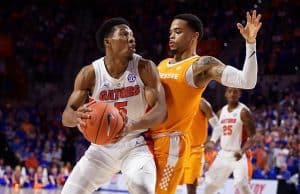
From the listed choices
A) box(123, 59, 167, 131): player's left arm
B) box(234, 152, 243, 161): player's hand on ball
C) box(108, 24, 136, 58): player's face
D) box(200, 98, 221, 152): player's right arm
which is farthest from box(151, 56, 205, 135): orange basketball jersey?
box(234, 152, 243, 161): player's hand on ball

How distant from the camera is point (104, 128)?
4016 mm

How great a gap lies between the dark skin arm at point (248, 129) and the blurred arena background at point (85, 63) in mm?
2526

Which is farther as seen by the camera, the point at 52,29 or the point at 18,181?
the point at 52,29

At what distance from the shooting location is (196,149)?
7.45m

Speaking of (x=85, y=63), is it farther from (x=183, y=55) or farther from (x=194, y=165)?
(x=183, y=55)

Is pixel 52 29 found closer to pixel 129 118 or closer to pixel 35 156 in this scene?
pixel 35 156

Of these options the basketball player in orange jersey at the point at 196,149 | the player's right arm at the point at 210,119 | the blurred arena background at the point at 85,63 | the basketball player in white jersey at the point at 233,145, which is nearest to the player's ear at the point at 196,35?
the basketball player in orange jersey at the point at 196,149

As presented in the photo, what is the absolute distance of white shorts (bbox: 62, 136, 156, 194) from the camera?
423 centimetres

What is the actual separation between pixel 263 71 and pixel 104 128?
11541mm

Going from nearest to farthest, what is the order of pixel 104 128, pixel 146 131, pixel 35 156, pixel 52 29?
pixel 104 128, pixel 146 131, pixel 35 156, pixel 52 29

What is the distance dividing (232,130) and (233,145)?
230 millimetres

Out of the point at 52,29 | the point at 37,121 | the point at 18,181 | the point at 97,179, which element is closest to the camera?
the point at 97,179

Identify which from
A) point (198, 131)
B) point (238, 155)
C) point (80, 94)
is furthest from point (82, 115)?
point (238, 155)

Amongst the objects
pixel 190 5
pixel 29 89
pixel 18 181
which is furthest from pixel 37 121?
pixel 190 5
